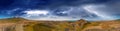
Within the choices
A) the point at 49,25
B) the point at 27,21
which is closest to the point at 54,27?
the point at 49,25

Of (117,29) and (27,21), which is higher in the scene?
(27,21)

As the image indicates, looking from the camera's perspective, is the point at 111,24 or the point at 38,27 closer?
the point at 38,27

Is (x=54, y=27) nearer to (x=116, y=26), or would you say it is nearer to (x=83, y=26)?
(x=83, y=26)

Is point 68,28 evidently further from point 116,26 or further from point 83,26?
point 116,26

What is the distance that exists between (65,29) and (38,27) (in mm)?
25906

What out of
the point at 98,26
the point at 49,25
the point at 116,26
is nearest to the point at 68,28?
the point at 49,25

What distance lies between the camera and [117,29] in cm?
17800

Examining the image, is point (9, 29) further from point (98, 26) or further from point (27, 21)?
point (98, 26)

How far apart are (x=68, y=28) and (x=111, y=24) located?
40.0 m

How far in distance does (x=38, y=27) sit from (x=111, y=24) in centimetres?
6651

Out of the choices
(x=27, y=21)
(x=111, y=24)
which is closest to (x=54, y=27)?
(x=27, y=21)

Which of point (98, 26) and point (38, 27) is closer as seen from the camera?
point (38, 27)

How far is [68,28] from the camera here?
618 feet

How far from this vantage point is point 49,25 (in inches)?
7323
